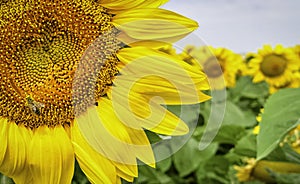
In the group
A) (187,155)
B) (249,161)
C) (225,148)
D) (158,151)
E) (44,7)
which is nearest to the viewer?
(44,7)

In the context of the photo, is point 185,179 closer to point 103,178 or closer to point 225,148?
point 225,148

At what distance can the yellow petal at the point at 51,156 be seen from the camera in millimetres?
727

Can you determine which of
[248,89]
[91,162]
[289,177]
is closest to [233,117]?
[248,89]

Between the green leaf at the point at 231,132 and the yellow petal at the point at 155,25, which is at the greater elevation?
the yellow petal at the point at 155,25

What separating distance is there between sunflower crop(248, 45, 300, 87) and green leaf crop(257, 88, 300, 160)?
6.51 ft

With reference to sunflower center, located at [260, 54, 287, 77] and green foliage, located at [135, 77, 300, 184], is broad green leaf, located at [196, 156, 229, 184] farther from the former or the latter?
sunflower center, located at [260, 54, 287, 77]

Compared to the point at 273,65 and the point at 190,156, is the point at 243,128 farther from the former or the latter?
the point at 273,65

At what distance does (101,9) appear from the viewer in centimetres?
75

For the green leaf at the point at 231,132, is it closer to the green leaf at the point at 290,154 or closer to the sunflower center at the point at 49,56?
the green leaf at the point at 290,154

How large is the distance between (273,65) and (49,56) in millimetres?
2187

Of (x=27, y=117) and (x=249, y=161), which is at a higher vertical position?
(x=27, y=117)

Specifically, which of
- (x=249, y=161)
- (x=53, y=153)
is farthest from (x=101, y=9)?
(x=249, y=161)

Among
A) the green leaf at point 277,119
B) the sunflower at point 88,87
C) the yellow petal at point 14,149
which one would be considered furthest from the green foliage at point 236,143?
the yellow petal at point 14,149

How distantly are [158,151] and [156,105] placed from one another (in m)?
0.22
